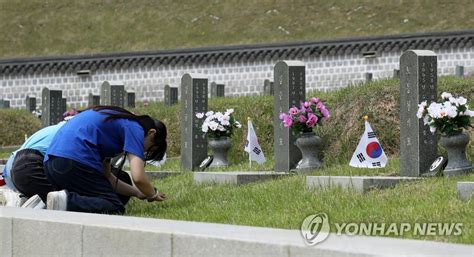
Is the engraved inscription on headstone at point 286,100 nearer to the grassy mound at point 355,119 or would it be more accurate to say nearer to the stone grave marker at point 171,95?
the grassy mound at point 355,119

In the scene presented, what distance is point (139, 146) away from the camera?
8.33 metres

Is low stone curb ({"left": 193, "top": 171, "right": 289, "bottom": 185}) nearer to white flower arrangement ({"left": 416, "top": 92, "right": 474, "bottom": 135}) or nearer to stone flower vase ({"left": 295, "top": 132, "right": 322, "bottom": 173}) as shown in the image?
stone flower vase ({"left": 295, "top": 132, "right": 322, "bottom": 173})

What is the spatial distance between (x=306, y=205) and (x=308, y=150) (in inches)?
146

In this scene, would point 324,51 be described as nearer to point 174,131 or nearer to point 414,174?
point 174,131

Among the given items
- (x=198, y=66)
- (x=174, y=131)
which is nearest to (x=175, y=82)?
(x=198, y=66)

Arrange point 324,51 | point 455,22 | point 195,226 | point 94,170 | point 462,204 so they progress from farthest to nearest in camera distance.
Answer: point 455,22 → point 324,51 → point 94,170 → point 462,204 → point 195,226

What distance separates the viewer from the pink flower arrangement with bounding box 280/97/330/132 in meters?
12.3

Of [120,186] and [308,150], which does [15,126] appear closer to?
[308,150]

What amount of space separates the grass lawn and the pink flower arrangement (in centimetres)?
153

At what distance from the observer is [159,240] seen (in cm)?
619

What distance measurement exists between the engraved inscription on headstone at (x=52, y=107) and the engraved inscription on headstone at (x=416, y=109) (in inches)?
348

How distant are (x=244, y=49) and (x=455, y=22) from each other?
10.5 m

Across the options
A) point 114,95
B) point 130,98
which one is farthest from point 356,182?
point 130,98

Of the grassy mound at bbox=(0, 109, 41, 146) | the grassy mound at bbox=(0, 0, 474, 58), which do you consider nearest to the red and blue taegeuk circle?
the grassy mound at bbox=(0, 109, 41, 146)
